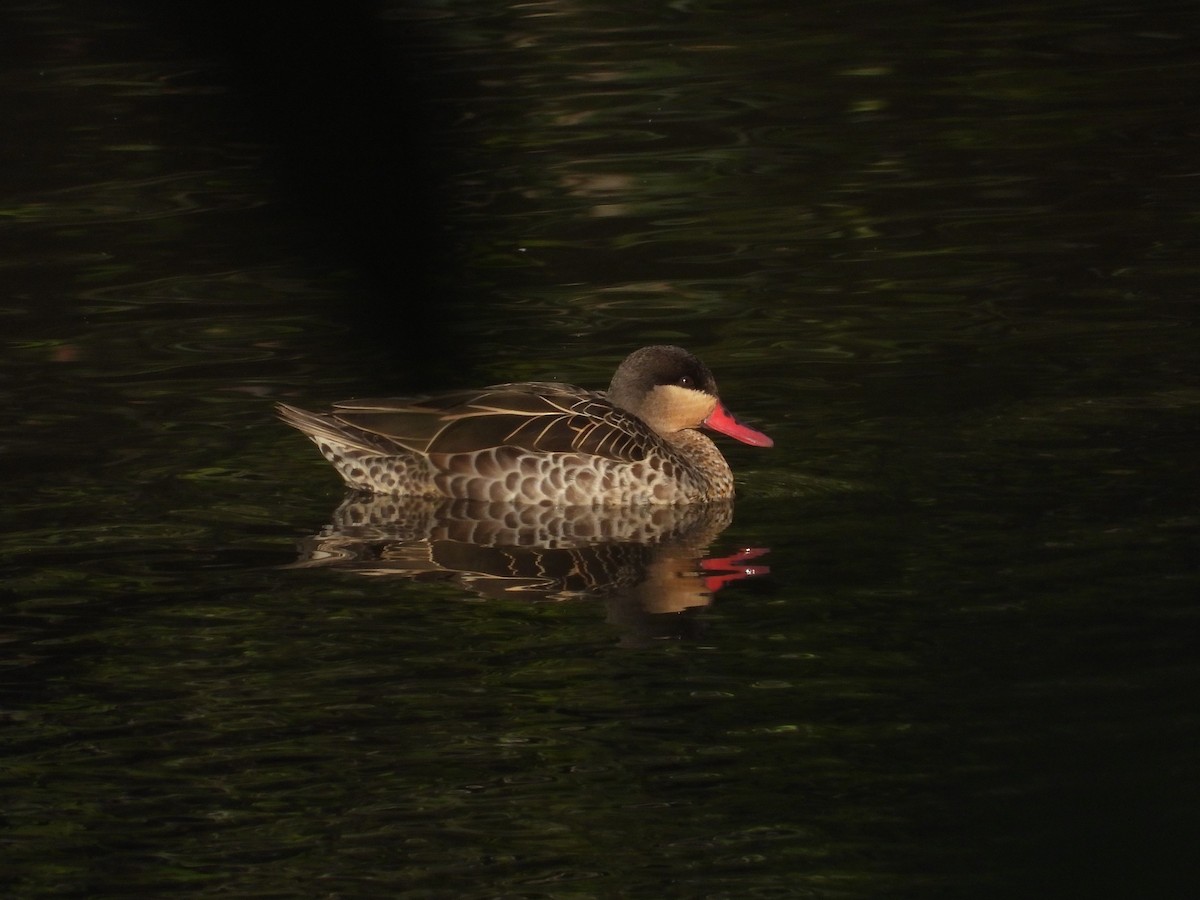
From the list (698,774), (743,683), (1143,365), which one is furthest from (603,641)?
(1143,365)

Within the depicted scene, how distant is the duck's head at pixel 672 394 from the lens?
9.68 meters

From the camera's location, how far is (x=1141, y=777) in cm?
599

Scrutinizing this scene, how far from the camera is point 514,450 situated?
9.34 meters

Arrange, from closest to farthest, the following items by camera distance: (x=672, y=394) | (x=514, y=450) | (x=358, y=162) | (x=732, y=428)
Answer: (x=514, y=450) → (x=732, y=428) → (x=672, y=394) → (x=358, y=162)

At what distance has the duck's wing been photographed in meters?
9.36

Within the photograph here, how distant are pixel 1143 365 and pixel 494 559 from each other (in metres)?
3.44

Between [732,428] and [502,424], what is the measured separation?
102 centimetres

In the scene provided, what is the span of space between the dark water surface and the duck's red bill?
15 centimetres

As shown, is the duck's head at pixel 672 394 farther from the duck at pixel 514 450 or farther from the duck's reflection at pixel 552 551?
the duck's reflection at pixel 552 551

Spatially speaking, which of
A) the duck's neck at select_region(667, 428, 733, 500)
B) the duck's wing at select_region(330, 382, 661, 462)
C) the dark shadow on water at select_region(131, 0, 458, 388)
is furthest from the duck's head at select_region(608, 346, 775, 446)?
the dark shadow on water at select_region(131, 0, 458, 388)

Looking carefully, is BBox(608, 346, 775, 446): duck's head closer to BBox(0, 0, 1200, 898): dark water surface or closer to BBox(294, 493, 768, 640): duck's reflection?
BBox(0, 0, 1200, 898): dark water surface

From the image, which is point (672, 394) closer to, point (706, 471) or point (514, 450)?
point (706, 471)

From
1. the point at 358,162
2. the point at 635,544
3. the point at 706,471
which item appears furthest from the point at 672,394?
the point at 358,162

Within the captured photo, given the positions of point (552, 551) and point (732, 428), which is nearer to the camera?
point (552, 551)
